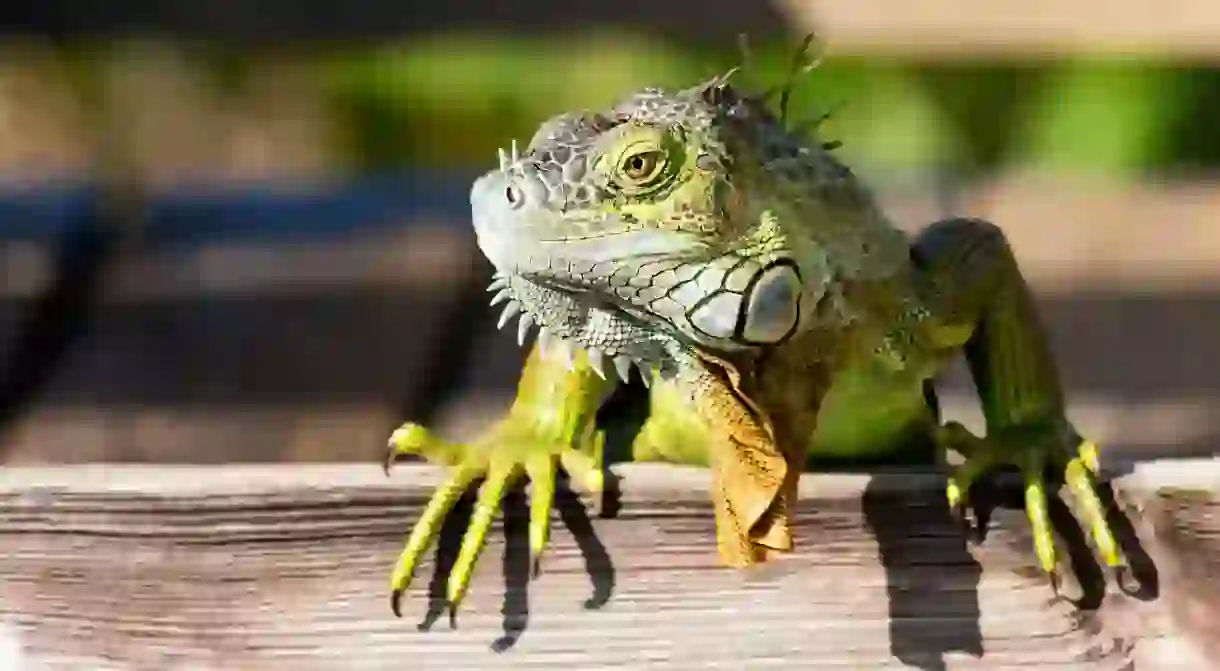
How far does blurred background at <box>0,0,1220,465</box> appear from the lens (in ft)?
6.73

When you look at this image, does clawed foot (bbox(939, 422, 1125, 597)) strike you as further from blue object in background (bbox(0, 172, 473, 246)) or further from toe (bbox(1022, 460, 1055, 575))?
blue object in background (bbox(0, 172, 473, 246))

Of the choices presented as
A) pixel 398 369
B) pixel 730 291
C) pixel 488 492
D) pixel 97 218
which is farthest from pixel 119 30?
pixel 730 291

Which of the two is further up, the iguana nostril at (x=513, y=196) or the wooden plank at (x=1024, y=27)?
the wooden plank at (x=1024, y=27)

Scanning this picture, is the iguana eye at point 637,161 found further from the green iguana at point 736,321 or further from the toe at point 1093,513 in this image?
the toe at point 1093,513

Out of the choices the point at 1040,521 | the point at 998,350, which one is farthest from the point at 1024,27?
the point at 1040,521

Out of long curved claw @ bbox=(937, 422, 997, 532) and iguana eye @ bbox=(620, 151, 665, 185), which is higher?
iguana eye @ bbox=(620, 151, 665, 185)

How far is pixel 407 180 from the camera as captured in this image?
311 centimetres

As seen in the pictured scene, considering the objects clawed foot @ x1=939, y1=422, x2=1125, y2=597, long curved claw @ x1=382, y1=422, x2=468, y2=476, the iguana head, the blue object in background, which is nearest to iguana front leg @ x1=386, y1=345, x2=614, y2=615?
long curved claw @ x1=382, y1=422, x2=468, y2=476

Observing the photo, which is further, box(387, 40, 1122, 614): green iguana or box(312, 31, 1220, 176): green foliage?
box(312, 31, 1220, 176): green foliage

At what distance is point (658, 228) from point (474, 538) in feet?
0.94

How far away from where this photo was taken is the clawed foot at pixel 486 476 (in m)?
0.95

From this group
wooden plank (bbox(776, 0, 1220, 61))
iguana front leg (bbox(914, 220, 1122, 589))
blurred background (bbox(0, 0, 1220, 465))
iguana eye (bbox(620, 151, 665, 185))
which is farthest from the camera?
wooden plank (bbox(776, 0, 1220, 61))

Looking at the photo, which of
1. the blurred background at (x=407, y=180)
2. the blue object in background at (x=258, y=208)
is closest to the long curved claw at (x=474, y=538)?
the blurred background at (x=407, y=180)

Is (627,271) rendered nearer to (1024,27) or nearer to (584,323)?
(584,323)
